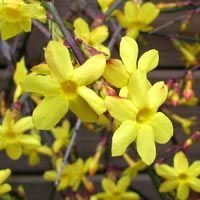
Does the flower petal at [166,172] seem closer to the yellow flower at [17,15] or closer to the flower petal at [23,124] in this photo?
the flower petal at [23,124]

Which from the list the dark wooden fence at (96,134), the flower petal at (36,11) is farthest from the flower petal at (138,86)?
the dark wooden fence at (96,134)

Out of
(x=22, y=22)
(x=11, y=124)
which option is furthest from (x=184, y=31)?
(x=22, y=22)

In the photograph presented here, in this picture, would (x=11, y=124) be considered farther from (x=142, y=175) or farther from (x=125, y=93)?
(x=142, y=175)

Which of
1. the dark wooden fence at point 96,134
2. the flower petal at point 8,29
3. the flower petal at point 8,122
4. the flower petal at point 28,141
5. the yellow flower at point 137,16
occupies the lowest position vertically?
the dark wooden fence at point 96,134

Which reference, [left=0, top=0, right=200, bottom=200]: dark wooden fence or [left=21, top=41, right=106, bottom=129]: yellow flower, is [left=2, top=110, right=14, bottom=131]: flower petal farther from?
[left=0, top=0, right=200, bottom=200]: dark wooden fence

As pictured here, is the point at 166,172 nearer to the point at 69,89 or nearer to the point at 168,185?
the point at 168,185

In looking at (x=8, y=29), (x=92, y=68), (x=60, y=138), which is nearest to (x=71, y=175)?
(x=60, y=138)

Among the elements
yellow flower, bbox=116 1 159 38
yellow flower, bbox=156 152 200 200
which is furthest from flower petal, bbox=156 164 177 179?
yellow flower, bbox=116 1 159 38
